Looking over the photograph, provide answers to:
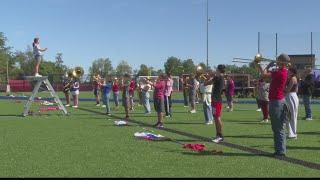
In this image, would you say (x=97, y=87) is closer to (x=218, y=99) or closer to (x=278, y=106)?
(x=218, y=99)

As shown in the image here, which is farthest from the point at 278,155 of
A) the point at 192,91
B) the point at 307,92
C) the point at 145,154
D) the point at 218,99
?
the point at 192,91

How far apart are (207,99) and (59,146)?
7.56 meters

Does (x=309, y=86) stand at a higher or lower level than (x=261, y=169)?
higher

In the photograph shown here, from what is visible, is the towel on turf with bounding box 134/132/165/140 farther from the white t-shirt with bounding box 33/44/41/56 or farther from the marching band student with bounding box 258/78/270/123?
the white t-shirt with bounding box 33/44/41/56

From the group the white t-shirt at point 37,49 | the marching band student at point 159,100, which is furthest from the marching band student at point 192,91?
the marching band student at point 159,100

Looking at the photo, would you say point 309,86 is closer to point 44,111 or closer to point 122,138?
point 122,138

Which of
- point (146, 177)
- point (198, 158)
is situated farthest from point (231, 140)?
point (146, 177)

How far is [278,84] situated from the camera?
11234mm

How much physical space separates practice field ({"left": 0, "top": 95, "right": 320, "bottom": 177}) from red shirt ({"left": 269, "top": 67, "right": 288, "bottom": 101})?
4.04 feet

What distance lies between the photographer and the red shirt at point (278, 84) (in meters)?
11.2

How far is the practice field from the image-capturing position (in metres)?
9.20

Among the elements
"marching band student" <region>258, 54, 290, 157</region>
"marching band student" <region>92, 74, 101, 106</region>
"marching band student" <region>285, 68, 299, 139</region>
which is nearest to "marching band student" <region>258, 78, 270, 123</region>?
"marching band student" <region>285, 68, 299, 139</region>

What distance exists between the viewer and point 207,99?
1898 centimetres

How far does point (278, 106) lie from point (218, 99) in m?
2.73
